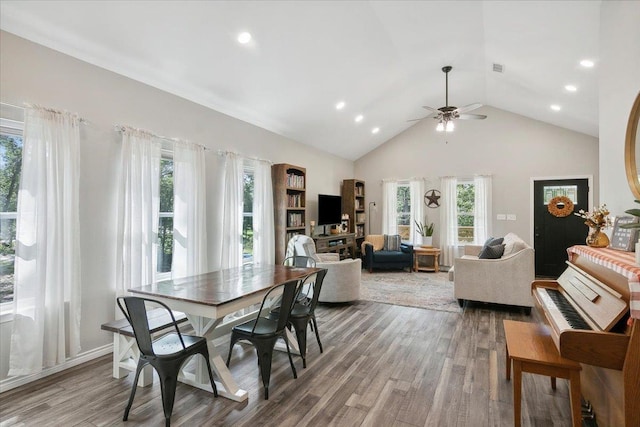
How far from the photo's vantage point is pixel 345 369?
2836 mm

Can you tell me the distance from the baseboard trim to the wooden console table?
3.67m

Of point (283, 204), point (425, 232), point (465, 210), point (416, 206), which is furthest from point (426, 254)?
point (283, 204)

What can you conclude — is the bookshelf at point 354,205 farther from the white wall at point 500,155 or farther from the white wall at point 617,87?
the white wall at point 617,87

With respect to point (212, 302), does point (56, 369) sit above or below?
below

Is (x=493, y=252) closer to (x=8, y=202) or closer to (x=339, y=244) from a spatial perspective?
(x=339, y=244)

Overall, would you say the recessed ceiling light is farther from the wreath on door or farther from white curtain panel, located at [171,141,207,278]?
the wreath on door

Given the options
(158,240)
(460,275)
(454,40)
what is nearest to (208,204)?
(158,240)

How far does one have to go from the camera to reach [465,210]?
24.5 ft

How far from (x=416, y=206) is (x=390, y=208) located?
2.11ft

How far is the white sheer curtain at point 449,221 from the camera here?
24.4 feet

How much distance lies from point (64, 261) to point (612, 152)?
4.74m

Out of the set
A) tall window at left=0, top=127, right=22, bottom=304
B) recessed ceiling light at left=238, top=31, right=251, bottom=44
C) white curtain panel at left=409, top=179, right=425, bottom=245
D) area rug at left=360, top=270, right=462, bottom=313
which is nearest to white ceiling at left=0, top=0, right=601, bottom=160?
recessed ceiling light at left=238, top=31, right=251, bottom=44

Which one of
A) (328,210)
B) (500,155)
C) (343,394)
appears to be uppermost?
(500,155)

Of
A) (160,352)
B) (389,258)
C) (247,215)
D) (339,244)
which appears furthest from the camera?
(389,258)
